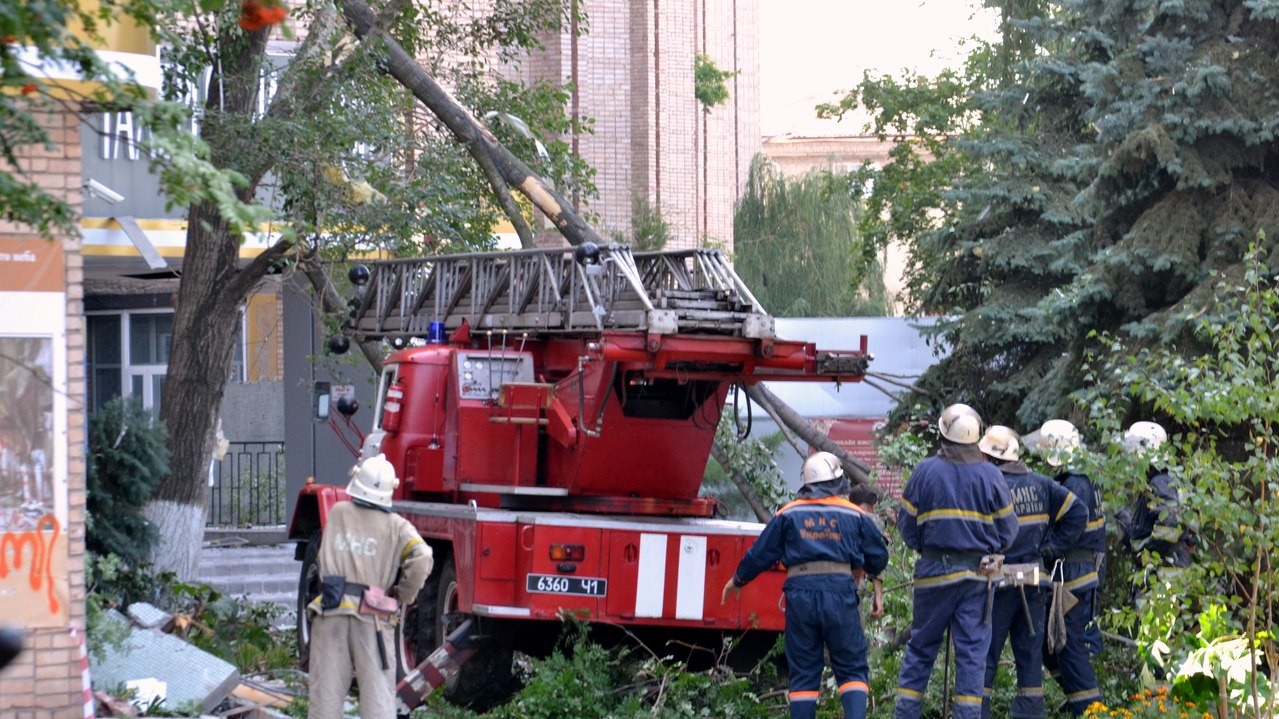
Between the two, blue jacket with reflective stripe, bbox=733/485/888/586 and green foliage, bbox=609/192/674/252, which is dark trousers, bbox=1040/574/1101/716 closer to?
blue jacket with reflective stripe, bbox=733/485/888/586

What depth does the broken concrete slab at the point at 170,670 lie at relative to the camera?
9.43 m

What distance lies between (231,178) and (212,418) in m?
9.83

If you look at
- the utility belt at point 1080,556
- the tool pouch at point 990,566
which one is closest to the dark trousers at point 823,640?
the tool pouch at point 990,566

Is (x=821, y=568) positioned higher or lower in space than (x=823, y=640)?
higher

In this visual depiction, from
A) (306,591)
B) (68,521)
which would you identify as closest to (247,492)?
(306,591)

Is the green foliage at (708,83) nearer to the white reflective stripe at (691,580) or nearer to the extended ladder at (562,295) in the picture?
the extended ladder at (562,295)

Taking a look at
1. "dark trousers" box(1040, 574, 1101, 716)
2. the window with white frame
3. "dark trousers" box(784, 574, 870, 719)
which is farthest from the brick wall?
the window with white frame

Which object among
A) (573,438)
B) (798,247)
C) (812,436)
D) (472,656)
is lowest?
(472,656)

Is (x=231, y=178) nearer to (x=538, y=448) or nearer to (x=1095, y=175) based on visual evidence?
(x=538, y=448)

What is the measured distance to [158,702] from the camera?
930cm

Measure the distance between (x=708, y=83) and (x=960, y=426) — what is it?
3123 cm

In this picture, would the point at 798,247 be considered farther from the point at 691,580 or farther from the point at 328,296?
the point at 691,580

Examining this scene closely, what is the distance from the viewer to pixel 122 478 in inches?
481

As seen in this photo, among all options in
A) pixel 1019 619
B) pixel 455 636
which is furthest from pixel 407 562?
pixel 1019 619
